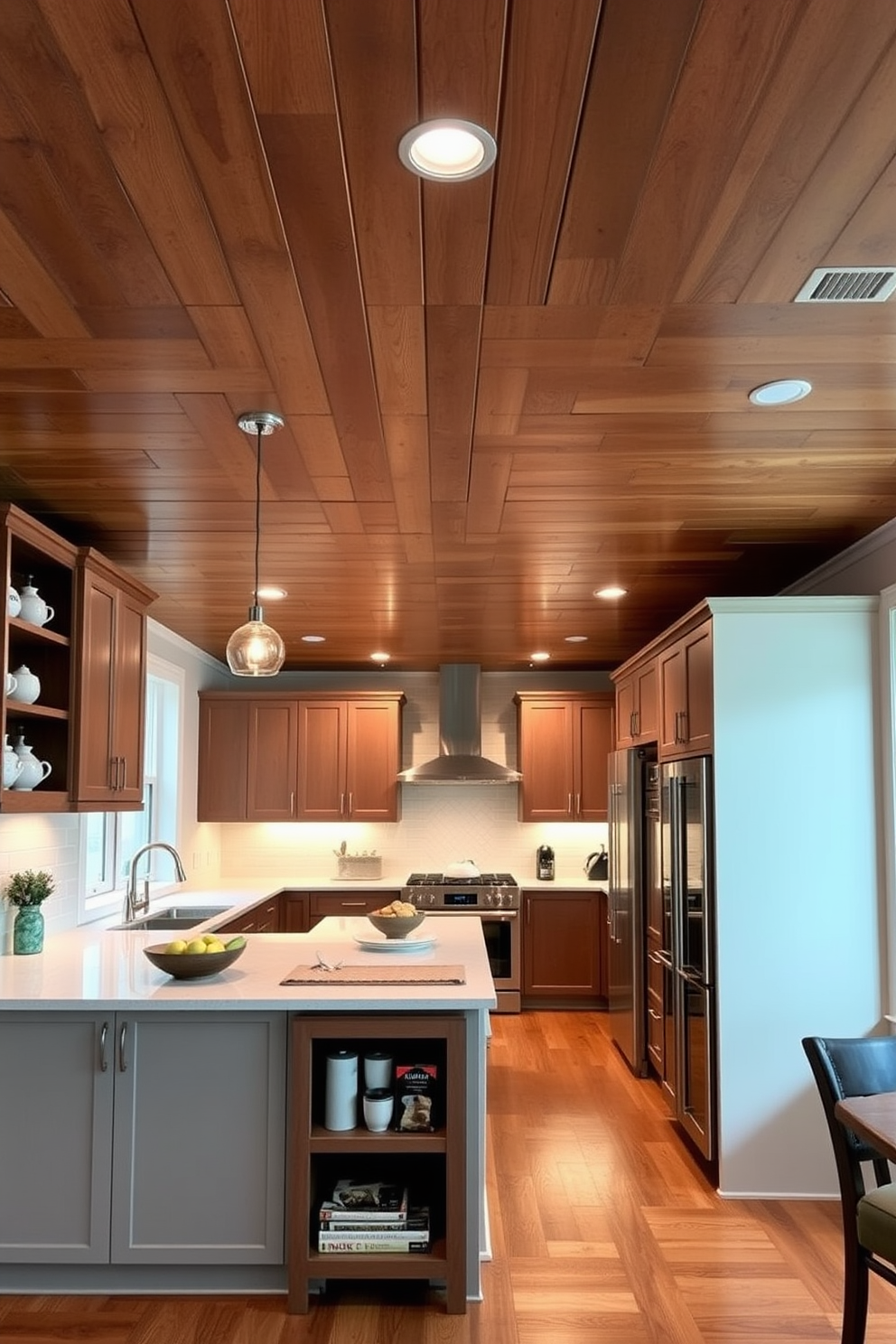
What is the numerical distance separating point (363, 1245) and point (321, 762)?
454cm

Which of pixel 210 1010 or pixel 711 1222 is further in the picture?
pixel 711 1222

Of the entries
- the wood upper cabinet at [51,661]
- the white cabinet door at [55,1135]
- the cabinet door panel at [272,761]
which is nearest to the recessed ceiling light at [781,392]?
the wood upper cabinet at [51,661]

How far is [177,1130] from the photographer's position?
310 centimetres

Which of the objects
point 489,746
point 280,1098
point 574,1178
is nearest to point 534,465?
point 280,1098

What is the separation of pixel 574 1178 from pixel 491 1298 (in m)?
1.03

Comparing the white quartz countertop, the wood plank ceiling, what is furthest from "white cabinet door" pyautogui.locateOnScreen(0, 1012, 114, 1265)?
the wood plank ceiling

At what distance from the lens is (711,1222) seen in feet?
11.8

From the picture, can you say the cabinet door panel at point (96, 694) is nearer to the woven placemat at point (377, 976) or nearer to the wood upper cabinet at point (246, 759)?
the woven placemat at point (377, 976)

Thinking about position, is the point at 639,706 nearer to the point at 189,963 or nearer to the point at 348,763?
the point at 348,763

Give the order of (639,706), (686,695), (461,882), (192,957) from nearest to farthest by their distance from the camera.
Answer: (192,957), (686,695), (639,706), (461,882)

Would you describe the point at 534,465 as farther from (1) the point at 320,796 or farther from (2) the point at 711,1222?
(1) the point at 320,796

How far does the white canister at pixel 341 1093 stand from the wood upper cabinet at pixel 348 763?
4263mm

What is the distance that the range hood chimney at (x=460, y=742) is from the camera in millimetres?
7352

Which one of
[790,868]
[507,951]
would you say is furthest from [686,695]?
[507,951]
